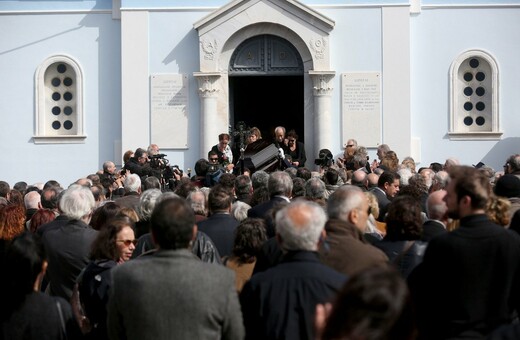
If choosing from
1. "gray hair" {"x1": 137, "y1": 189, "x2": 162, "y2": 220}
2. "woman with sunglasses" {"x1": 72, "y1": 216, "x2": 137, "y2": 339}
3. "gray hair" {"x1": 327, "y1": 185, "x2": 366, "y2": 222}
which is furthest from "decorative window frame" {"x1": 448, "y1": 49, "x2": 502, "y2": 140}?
"woman with sunglasses" {"x1": 72, "y1": 216, "x2": 137, "y2": 339}

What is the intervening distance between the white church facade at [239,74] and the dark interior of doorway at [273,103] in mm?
3291

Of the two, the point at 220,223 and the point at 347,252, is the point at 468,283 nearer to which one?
the point at 347,252

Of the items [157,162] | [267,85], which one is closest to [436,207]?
[157,162]

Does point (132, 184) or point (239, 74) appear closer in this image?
point (132, 184)

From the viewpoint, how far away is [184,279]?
18.2 ft

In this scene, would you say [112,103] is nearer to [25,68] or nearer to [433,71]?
[25,68]

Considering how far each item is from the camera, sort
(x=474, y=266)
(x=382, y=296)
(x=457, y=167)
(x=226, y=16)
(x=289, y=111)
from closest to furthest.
Answer: (x=382, y=296) < (x=474, y=266) < (x=457, y=167) < (x=226, y=16) < (x=289, y=111)

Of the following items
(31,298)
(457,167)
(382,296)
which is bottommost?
(31,298)

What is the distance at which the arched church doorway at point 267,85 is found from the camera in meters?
23.4

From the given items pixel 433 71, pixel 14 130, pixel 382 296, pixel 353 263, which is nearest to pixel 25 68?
pixel 14 130

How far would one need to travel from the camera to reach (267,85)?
27.9 metres

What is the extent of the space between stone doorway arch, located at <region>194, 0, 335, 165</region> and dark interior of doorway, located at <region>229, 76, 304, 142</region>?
12.0ft

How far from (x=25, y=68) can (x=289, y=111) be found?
26.4 feet

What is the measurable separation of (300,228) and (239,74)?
17.9 metres
